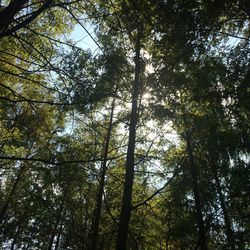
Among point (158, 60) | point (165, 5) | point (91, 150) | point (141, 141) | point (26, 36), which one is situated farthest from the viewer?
point (91, 150)

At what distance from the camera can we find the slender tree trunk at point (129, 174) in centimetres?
483

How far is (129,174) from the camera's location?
5430 millimetres

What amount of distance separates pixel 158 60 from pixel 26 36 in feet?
10.0

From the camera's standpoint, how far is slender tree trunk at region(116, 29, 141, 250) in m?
4.83

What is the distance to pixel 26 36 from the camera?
5.69 meters

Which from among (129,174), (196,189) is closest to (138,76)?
(129,174)

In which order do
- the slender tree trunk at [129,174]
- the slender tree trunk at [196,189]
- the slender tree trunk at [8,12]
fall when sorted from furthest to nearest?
the slender tree trunk at [196,189] → the slender tree trunk at [129,174] → the slender tree trunk at [8,12]

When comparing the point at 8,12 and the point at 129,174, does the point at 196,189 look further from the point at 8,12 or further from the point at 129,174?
the point at 8,12

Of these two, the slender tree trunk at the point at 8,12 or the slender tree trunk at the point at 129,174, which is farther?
the slender tree trunk at the point at 129,174

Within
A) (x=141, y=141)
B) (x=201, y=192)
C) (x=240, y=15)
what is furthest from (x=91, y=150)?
(x=240, y=15)

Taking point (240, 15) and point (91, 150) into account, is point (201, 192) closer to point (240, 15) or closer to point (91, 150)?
point (91, 150)

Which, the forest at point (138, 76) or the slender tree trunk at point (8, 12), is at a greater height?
the forest at point (138, 76)

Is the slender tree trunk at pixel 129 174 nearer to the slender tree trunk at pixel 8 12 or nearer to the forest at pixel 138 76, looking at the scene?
the forest at pixel 138 76

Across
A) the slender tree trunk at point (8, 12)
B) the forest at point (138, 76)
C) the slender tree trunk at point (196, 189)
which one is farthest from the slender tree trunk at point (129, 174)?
the slender tree trunk at point (8, 12)
